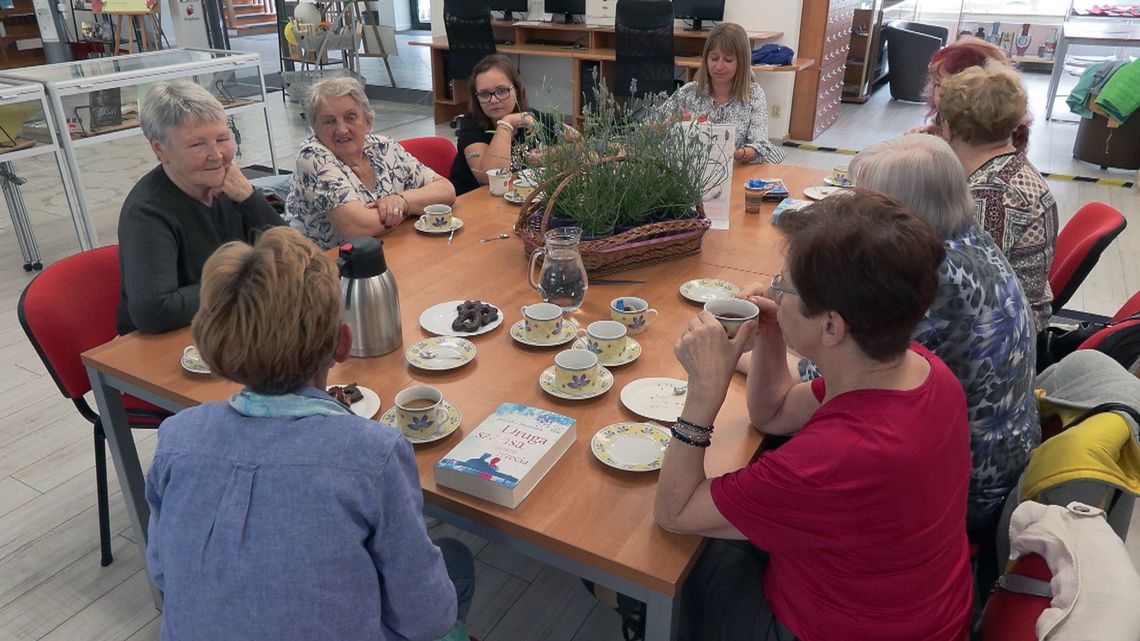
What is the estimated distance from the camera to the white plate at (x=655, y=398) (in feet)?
4.80

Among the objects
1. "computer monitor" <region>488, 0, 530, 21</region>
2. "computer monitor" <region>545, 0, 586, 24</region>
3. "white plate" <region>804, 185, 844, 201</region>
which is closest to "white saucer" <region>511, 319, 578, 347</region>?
"white plate" <region>804, 185, 844, 201</region>

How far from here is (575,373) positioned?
1520mm

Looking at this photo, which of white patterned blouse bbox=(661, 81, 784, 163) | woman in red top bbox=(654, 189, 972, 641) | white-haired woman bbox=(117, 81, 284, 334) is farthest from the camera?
white patterned blouse bbox=(661, 81, 784, 163)

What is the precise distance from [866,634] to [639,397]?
564mm

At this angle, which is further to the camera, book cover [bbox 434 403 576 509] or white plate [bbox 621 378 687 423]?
white plate [bbox 621 378 687 423]

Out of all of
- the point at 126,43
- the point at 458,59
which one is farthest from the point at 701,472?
the point at 126,43

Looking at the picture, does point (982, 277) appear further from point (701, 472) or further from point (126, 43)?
point (126, 43)

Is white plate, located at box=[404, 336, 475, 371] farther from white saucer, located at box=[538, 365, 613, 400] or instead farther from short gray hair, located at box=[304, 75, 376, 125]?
short gray hair, located at box=[304, 75, 376, 125]

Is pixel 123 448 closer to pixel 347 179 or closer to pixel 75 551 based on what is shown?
pixel 75 551

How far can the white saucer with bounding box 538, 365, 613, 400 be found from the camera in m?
1.52

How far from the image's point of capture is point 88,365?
1.74 meters

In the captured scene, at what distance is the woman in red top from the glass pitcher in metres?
0.55

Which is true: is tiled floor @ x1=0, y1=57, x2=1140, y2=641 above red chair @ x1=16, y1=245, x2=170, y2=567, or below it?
below

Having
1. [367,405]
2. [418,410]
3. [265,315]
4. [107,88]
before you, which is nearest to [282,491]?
[265,315]
